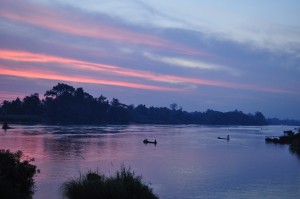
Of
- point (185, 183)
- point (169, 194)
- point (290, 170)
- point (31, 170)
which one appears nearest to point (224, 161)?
point (290, 170)

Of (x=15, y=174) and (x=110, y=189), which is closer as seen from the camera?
(x=110, y=189)

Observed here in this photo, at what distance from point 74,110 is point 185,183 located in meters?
146

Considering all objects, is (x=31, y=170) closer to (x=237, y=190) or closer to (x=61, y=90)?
(x=237, y=190)

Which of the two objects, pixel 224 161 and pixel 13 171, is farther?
pixel 224 161

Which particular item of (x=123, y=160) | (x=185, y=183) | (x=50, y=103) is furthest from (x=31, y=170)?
(x=50, y=103)

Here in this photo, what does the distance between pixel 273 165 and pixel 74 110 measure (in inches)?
5275

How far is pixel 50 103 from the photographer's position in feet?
562

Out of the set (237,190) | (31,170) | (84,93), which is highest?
(84,93)

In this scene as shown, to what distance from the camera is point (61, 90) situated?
176 m

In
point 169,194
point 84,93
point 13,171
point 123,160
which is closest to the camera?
point 13,171

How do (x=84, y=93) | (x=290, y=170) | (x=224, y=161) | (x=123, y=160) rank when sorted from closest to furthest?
(x=290, y=170) → (x=123, y=160) → (x=224, y=161) → (x=84, y=93)

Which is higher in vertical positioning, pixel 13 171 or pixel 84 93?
pixel 84 93

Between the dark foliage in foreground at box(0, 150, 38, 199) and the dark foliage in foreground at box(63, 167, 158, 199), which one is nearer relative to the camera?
the dark foliage in foreground at box(63, 167, 158, 199)

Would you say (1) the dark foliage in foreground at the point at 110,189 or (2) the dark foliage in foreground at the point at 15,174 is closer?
(1) the dark foliage in foreground at the point at 110,189
